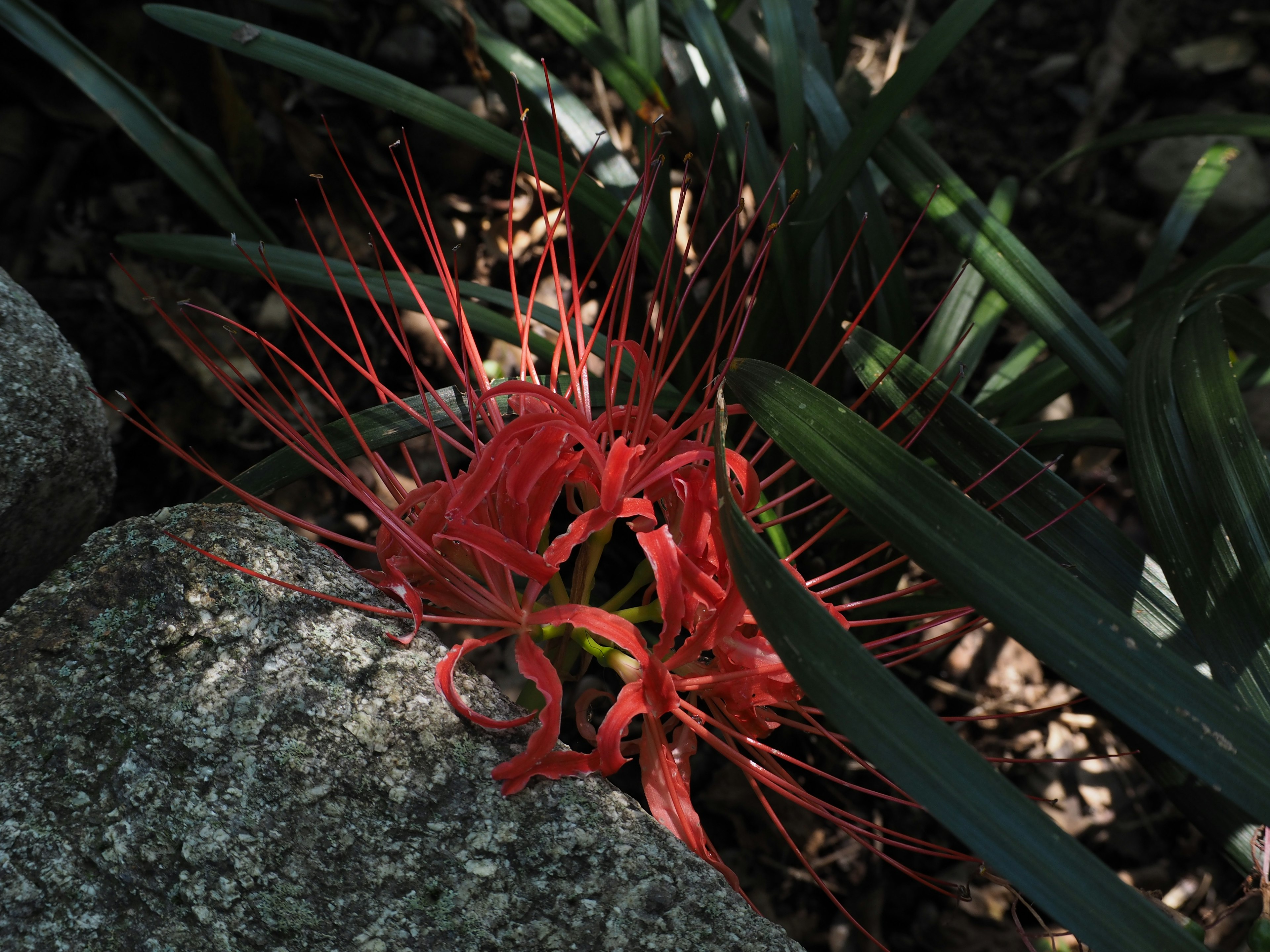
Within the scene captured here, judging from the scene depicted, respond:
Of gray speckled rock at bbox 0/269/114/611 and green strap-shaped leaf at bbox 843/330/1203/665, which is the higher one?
green strap-shaped leaf at bbox 843/330/1203/665

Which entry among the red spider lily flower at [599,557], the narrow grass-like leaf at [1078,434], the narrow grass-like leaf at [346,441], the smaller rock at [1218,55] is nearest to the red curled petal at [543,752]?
the red spider lily flower at [599,557]

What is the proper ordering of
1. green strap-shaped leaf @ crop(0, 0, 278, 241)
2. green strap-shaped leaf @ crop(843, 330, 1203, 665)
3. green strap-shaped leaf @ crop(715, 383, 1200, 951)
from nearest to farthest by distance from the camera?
1. green strap-shaped leaf @ crop(715, 383, 1200, 951)
2. green strap-shaped leaf @ crop(843, 330, 1203, 665)
3. green strap-shaped leaf @ crop(0, 0, 278, 241)

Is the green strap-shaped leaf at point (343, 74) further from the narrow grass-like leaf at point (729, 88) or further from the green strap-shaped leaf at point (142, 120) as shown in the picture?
the narrow grass-like leaf at point (729, 88)

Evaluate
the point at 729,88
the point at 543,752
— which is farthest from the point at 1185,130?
the point at 543,752

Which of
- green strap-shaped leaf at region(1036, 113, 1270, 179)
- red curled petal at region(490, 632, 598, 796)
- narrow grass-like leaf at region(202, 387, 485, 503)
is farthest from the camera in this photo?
green strap-shaped leaf at region(1036, 113, 1270, 179)

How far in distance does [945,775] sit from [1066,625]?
0.15m

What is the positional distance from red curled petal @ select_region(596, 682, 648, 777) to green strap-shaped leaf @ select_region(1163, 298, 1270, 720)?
62 cm

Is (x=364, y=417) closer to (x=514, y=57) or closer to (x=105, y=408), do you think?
(x=514, y=57)

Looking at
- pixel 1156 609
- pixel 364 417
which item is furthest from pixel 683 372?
pixel 1156 609

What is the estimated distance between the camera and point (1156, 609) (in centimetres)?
102

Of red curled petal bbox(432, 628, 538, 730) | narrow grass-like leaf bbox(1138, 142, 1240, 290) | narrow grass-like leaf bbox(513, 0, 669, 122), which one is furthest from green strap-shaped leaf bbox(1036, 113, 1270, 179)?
red curled petal bbox(432, 628, 538, 730)

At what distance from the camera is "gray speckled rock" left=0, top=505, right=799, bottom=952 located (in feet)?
2.23

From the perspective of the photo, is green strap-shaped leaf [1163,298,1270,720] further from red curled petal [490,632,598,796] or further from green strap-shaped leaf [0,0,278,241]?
green strap-shaped leaf [0,0,278,241]

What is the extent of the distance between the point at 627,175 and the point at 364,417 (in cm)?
66
